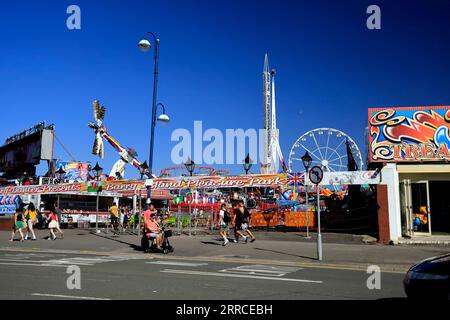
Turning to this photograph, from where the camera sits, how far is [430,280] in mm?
5465

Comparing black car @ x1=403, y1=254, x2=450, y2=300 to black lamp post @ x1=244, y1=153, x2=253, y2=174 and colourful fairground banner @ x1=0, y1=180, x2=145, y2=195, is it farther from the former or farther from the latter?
colourful fairground banner @ x1=0, y1=180, x2=145, y2=195

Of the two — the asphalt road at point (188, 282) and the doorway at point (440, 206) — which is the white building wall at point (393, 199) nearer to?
the doorway at point (440, 206)

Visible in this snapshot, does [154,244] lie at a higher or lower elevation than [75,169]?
lower

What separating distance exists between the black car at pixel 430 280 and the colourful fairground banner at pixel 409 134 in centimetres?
1357

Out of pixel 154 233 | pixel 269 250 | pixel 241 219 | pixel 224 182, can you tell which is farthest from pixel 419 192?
pixel 154 233

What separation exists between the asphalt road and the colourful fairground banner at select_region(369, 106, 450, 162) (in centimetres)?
879

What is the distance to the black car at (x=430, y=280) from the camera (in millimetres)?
5297

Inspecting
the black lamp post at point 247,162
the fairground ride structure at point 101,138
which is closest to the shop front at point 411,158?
the black lamp post at point 247,162

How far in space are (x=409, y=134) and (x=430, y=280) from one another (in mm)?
14711

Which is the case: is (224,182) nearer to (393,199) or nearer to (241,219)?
(241,219)

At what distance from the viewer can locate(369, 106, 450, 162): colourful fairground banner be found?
61.0 ft

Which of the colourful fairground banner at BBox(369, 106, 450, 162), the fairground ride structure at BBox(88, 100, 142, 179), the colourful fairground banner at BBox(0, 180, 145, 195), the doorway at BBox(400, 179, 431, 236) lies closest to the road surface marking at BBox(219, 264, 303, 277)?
the colourful fairground banner at BBox(369, 106, 450, 162)

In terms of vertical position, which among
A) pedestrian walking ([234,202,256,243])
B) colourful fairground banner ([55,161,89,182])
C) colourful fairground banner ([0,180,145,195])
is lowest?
pedestrian walking ([234,202,256,243])
